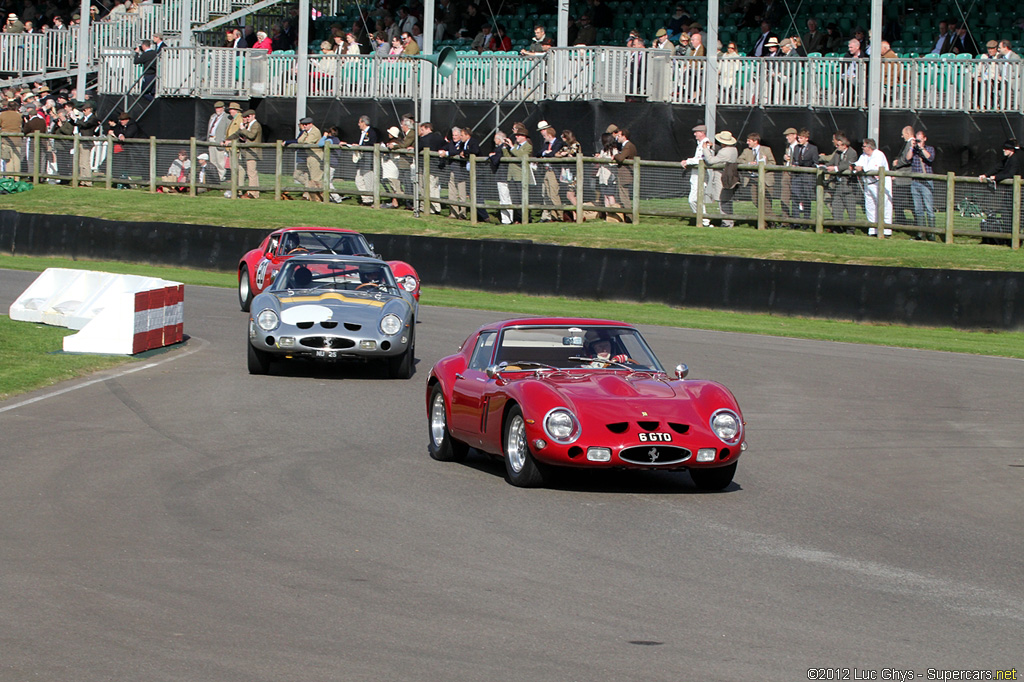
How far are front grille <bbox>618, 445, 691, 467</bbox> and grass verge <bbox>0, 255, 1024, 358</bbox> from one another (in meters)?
10.3

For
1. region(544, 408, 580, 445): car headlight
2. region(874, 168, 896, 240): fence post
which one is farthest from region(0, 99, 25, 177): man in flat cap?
region(544, 408, 580, 445): car headlight

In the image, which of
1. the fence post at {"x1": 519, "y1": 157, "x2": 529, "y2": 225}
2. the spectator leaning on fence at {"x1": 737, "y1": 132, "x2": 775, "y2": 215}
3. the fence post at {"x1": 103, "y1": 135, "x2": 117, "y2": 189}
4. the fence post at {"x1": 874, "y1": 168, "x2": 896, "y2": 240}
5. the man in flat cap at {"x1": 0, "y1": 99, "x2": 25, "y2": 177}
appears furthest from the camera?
the man in flat cap at {"x1": 0, "y1": 99, "x2": 25, "y2": 177}

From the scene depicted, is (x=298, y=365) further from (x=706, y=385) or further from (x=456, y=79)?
(x=456, y=79)

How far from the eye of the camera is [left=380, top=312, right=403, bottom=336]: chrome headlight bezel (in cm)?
1451

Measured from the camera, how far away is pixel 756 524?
823 centimetres

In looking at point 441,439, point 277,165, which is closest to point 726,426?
point 441,439

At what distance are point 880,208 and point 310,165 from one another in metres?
13.6

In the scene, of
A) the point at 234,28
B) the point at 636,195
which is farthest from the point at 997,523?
the point at 234,28

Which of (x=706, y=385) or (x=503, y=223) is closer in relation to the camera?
(x=706, y=385)

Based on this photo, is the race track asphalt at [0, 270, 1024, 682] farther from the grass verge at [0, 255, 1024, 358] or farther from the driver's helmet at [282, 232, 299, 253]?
the driver's helmet at [282, 232, 299, 253]

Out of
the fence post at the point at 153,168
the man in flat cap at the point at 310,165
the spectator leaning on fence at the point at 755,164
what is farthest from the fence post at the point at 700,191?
the fence post at the point at 153,168

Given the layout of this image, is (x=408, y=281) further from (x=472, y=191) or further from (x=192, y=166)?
(x=192, y=166)

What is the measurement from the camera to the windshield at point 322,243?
65.2 ft

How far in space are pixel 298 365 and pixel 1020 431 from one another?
7.49 metres
